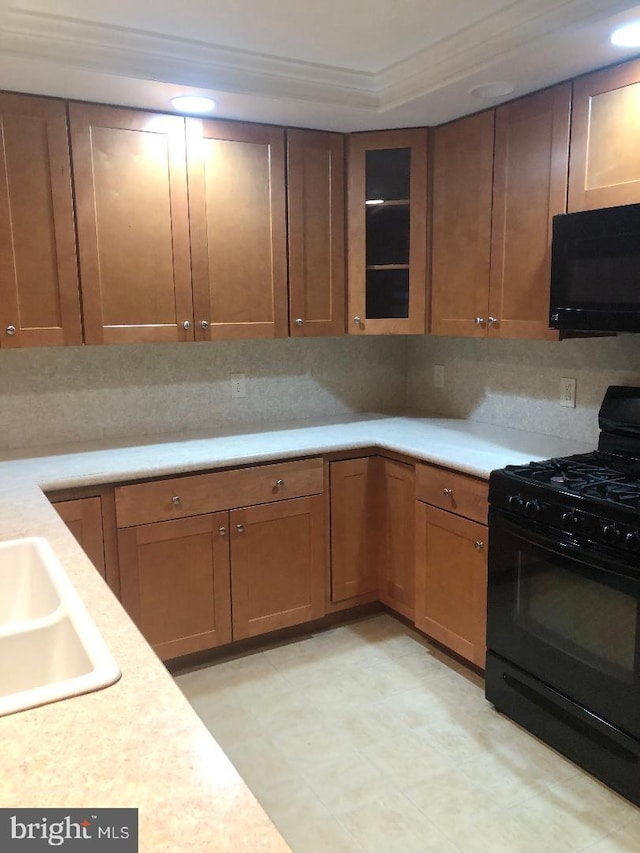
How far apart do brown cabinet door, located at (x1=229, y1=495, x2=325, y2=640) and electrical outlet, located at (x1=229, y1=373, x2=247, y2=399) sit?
681 millimetres

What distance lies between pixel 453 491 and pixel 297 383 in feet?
3.71

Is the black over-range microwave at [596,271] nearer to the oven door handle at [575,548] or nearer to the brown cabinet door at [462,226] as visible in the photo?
the brown cabinet door at [462,226]

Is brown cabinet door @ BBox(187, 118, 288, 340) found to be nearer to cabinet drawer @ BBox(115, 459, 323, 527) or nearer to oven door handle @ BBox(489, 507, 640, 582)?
cabinet drawer @ BBox(115, 459, 323, 527)

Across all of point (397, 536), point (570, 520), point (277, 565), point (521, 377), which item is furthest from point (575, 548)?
point (277, 565)

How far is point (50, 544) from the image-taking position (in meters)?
1.68

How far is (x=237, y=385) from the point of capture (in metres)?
3.27

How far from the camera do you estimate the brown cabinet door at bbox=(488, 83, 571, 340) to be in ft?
7.93

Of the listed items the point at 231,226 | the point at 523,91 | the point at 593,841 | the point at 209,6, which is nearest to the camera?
the point at 593,841

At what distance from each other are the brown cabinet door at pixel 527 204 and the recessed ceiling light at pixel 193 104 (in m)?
1.10

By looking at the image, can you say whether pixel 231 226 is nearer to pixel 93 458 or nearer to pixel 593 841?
pixel 93 458

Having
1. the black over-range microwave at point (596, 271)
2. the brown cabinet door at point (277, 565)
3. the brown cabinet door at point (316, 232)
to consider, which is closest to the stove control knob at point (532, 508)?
the black over-range microwave at point (596, 271)

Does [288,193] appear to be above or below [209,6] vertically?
below

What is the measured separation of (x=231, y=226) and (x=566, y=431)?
1.63 metres

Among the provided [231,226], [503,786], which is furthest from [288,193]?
[503,786]
